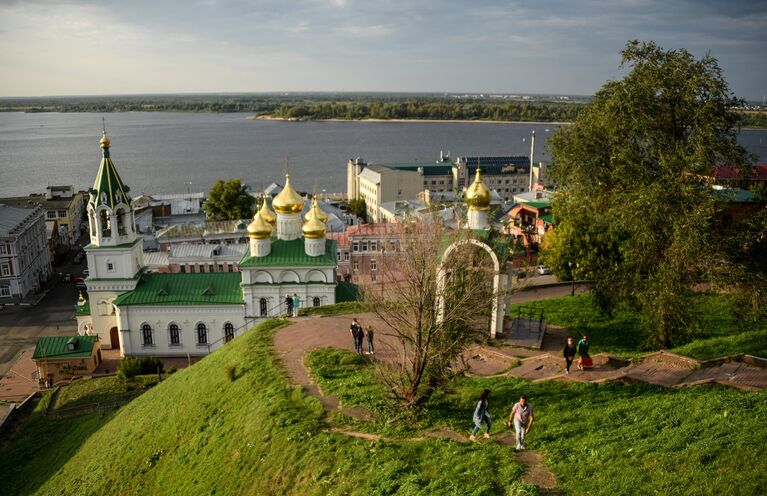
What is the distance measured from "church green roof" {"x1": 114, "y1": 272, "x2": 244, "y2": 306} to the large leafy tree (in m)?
17.9

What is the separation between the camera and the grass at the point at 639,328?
17.5 m

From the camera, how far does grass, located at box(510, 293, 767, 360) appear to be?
17547 millimetres

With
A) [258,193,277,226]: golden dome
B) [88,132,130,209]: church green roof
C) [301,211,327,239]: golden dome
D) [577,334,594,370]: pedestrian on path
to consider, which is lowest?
[577,334,594,370]: pedestrian on path

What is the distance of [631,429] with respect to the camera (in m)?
11.7

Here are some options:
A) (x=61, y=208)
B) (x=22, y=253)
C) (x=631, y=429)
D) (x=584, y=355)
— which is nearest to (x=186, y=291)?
(x=584, y=355)

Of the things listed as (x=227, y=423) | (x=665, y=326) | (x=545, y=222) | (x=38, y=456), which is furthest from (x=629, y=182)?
(x=545, y=222)

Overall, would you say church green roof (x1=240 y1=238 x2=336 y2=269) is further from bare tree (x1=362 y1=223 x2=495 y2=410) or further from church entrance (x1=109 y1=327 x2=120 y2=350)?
bare tree (x1=362 y1=223 x2=495 y2=410)

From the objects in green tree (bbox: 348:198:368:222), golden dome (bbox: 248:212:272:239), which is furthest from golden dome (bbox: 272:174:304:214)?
green tree (bbox: 348:198:368:222)

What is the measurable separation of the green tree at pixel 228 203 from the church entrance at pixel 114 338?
25.2 m

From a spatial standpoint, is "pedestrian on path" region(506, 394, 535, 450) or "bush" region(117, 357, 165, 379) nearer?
"pedestrian on path" region(506, 394, 535, 450)

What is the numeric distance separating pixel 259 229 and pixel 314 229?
8.59 feet

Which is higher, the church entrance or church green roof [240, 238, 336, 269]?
church green roof [240, 238, 336, 269]

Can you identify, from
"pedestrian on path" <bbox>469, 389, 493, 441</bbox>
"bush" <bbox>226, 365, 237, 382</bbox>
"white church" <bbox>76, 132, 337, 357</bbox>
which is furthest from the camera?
"white church" <bbox>76, 132, 337, 357</bbox>

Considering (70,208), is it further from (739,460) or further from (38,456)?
(739,460)
